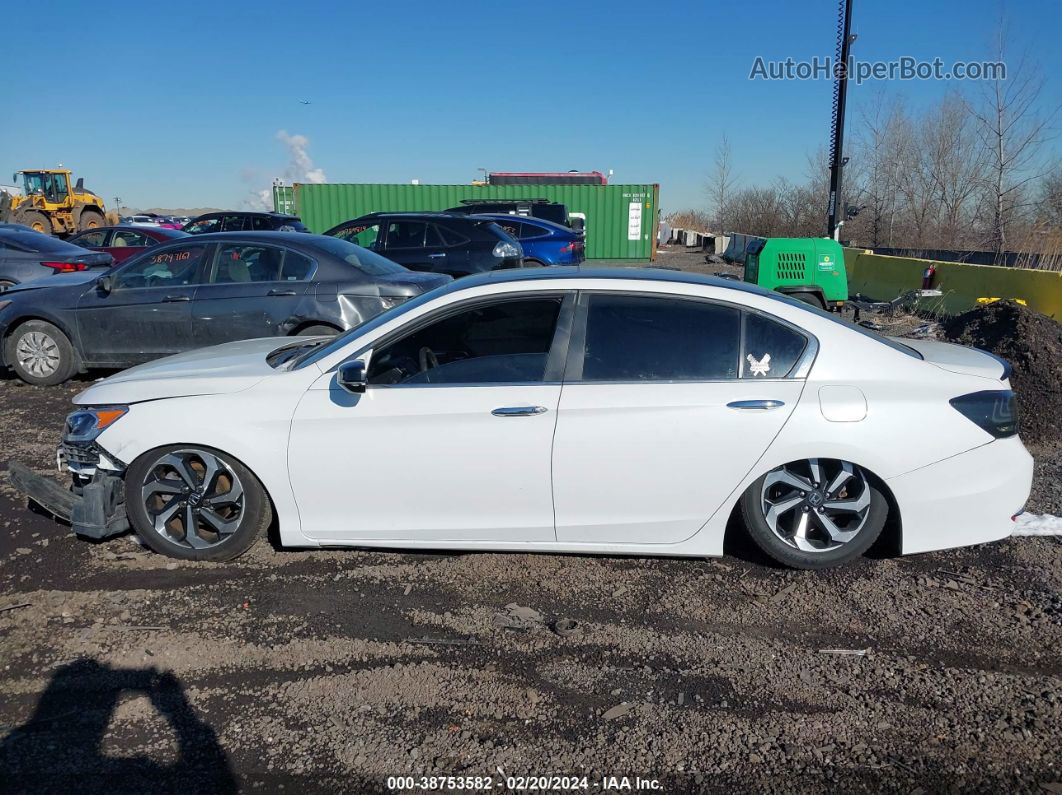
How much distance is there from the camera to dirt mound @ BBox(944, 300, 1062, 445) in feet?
21.5

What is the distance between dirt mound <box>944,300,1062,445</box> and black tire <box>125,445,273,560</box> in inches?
228

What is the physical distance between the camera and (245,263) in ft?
25.7

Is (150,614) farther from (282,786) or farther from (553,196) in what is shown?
(553,196)

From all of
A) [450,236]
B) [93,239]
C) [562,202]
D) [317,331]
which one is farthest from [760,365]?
[562,202]

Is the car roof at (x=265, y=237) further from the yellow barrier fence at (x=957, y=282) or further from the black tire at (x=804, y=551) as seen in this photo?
the yellow barrier fence at (x=957, y=282)

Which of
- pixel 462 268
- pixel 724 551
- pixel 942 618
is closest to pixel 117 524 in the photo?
pixel 724 551

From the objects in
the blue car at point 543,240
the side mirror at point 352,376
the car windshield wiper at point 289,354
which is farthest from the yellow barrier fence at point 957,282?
the side mirror at point 352,376

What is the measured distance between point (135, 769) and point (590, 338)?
258 centimetres

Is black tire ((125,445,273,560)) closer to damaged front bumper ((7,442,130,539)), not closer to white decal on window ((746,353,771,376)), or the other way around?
damaged front bumper ((7,442,130,539))

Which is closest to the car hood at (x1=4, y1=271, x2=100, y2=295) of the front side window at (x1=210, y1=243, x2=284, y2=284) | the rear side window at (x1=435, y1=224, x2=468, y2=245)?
the front side window at (x1=210, y1=243, x2=284, y2=284)

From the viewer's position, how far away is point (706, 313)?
3973 mm

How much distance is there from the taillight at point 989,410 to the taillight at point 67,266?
11581 millimetres

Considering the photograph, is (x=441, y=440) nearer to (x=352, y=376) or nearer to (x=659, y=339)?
(x=352, y=376)

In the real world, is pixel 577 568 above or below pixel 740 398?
below
